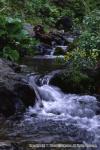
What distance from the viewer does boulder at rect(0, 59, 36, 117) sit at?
916 centimetres

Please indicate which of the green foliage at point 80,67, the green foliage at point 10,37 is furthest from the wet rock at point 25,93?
the green foliage at point 10,37

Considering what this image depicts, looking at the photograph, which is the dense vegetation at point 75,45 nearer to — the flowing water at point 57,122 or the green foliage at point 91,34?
the green foliage at point 91,34

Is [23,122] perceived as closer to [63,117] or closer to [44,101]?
[63,117]

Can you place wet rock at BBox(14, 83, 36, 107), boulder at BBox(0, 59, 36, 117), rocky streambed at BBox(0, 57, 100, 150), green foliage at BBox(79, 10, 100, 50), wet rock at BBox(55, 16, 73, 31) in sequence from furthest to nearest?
wet rock at BBox(55, 16, 73, 31)
green foliage at BBox(79, 10, 100, 50)
wet rock at BBox(14, 83, 36, 107)
boulder at BBox(0, 59, 36, 117)
rocky streambed at BBox(0, 57, 100, 150)

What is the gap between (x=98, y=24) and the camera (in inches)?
533

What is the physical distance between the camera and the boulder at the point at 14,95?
9156mm

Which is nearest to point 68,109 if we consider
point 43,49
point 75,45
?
point 75,45

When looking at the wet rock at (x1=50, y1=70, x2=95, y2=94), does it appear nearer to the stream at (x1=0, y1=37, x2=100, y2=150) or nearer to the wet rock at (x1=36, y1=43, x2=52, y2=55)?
the stream at (x1=0, y1=37, x2=100, y2=150)

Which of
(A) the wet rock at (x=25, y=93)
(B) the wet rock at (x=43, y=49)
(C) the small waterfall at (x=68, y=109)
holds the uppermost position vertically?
(A) the wet rock at (x=25, y=93)

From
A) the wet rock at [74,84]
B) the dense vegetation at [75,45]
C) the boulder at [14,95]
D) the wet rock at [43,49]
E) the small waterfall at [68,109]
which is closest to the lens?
the small waterfall at [68,109]

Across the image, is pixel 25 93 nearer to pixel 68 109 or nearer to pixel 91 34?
pixel 68 109

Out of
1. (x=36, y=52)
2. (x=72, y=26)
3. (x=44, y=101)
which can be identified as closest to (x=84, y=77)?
(x=44, y=101)

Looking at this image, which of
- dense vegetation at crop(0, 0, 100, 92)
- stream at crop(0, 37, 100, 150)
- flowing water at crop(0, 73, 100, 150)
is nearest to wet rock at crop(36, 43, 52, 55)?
dense vegetation at crop(0, 0, 100, 92)

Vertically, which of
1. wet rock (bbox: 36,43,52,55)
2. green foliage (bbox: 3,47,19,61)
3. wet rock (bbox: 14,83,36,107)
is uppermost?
wet rock (bbox: 14,83,36,107)
